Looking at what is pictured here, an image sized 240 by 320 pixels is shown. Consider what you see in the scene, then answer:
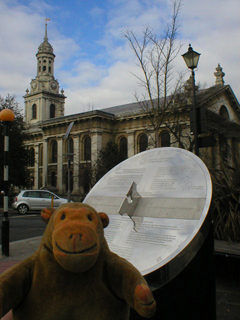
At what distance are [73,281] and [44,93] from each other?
2134 inches

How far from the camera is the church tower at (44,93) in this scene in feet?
172

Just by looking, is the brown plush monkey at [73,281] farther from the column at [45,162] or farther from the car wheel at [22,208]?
the column at [45,162]

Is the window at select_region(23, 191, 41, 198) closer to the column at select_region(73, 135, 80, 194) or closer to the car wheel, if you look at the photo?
the car wheel

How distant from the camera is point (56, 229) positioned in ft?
5.02

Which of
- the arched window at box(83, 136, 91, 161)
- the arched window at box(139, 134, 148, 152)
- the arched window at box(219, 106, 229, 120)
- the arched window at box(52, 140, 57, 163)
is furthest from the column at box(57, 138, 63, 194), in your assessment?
the arched window at box(219, 106, 229, 120)

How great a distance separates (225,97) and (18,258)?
1355 inches

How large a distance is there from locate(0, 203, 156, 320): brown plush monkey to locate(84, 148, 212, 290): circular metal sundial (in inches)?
36.3

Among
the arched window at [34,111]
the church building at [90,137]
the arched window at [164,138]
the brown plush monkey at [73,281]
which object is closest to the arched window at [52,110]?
the arched window at [34,111]

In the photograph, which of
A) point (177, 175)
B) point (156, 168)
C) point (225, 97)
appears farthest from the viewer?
point (225, 97)

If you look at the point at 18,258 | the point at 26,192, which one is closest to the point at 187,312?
the point at 18,258

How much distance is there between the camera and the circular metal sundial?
102 inches

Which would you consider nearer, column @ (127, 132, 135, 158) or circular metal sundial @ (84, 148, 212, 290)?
circular metal sundial @ (84, 148, 212, 290)

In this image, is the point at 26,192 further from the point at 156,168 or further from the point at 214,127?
the point at 156,168

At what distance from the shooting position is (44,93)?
52.7m
